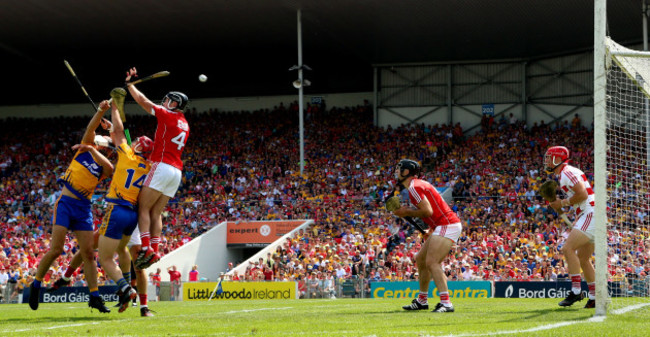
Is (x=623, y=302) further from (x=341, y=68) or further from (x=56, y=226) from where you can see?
(x=341, y=68)

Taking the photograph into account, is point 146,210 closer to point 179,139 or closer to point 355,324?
point 179,139

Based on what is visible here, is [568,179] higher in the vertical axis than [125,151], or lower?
lower

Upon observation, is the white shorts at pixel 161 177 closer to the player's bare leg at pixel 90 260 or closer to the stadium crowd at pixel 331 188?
the player's bare leg at pixel 90 260

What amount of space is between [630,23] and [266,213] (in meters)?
18.9

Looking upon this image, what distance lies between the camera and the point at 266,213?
36.1 m

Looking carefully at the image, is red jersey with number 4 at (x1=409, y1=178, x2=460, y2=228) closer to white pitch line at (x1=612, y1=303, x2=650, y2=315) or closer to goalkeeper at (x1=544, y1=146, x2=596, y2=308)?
goalkeeper at (x1=544, y1=146, x2=596, y2=308)

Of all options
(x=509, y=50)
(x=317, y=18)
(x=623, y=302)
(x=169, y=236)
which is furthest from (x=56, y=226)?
(x=509, y=50)

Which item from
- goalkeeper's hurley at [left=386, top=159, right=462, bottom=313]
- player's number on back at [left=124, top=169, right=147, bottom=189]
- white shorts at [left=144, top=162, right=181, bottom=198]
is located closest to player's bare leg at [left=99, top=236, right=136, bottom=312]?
player's number on back at [left=124, top=169, right=147, bottom=189]

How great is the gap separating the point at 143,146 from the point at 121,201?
0.96 meters

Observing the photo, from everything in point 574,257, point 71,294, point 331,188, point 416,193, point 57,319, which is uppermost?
point 331,188

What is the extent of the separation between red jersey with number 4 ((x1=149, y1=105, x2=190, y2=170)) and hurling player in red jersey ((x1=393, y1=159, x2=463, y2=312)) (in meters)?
3.31

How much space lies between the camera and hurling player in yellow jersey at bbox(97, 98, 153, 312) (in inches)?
449

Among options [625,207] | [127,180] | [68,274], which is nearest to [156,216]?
[127,180]

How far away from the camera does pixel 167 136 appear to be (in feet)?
38.9
